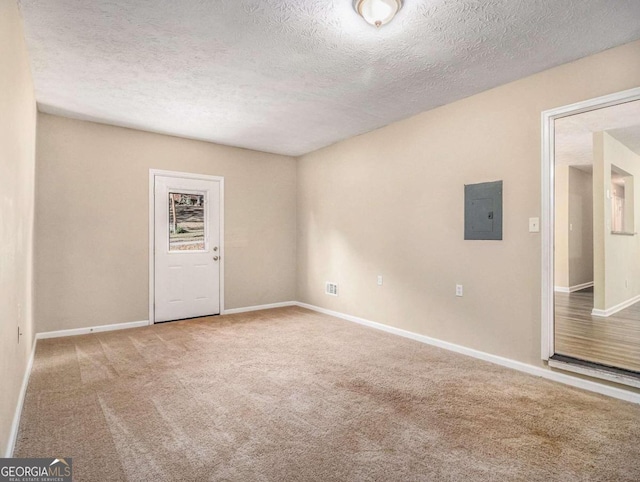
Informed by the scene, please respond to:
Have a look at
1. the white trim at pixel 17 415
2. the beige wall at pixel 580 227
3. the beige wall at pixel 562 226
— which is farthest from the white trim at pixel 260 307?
the beige wall at pixel 580 227

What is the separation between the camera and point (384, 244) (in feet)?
15.1

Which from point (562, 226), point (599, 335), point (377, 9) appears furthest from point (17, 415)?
point (562, 226)

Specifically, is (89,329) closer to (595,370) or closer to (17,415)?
(17,415)

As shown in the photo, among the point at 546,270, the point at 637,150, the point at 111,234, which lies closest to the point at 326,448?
the point at 546,270

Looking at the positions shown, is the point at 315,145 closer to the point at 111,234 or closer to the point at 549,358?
the point at 111,234

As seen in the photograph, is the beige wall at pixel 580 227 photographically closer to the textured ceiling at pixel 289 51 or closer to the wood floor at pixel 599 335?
the wood floor at pixel 599 335

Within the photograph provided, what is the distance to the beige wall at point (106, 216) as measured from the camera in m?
4.19

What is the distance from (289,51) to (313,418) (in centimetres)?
266

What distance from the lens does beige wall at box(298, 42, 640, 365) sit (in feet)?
10.3

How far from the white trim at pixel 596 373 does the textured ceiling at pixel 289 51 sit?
2.43 m

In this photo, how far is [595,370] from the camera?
276 cm

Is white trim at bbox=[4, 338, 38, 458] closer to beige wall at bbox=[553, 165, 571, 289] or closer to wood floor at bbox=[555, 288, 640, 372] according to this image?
wood floor at bbox=[555, 288, 640, 372]

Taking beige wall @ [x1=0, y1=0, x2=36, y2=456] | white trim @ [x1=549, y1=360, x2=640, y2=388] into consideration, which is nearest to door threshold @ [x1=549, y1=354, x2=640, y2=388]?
white trim @ [x1=549, y1=360, x2=640, y2=388]

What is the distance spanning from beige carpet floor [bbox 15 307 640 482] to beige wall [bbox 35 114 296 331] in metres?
0.86
